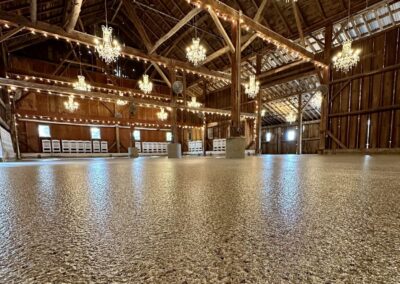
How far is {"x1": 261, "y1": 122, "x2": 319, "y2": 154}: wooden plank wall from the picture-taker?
16.3m

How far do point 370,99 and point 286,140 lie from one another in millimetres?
10508

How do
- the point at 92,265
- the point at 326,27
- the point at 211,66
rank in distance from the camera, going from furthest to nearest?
the point at 211,66, the point at 326,27, the point at 92,265

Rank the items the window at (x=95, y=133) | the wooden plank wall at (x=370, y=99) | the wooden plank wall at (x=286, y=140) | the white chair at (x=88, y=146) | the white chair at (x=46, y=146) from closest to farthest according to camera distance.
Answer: the wooden plank wall at (x=370, y=99)
the white chair at (x=46, y=146)
the white chair at (x=88, y=146)
the window at (x=95, y=133)
the wooden plank wall at (x=286, y=140)

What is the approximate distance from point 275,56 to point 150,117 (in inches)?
382

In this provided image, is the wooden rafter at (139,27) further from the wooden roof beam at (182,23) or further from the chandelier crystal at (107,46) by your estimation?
the chandelier crystal at (107,46)

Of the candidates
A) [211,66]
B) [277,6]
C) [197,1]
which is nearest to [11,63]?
[211,66]

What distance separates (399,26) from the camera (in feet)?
23.6

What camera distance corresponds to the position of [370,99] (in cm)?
782

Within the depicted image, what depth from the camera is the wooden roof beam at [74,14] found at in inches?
192

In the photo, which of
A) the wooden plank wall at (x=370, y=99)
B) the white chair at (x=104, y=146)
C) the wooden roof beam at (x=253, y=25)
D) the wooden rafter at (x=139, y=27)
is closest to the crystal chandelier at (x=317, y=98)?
the wooden plank wall at (x=370, y=99)

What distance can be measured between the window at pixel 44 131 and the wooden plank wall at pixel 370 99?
15510 millimetres

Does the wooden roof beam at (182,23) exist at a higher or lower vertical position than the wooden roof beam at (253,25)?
higher

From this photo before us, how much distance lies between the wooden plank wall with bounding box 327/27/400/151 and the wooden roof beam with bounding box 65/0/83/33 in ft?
31.2

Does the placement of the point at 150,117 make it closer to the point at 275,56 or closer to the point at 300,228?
the point at 275,56
